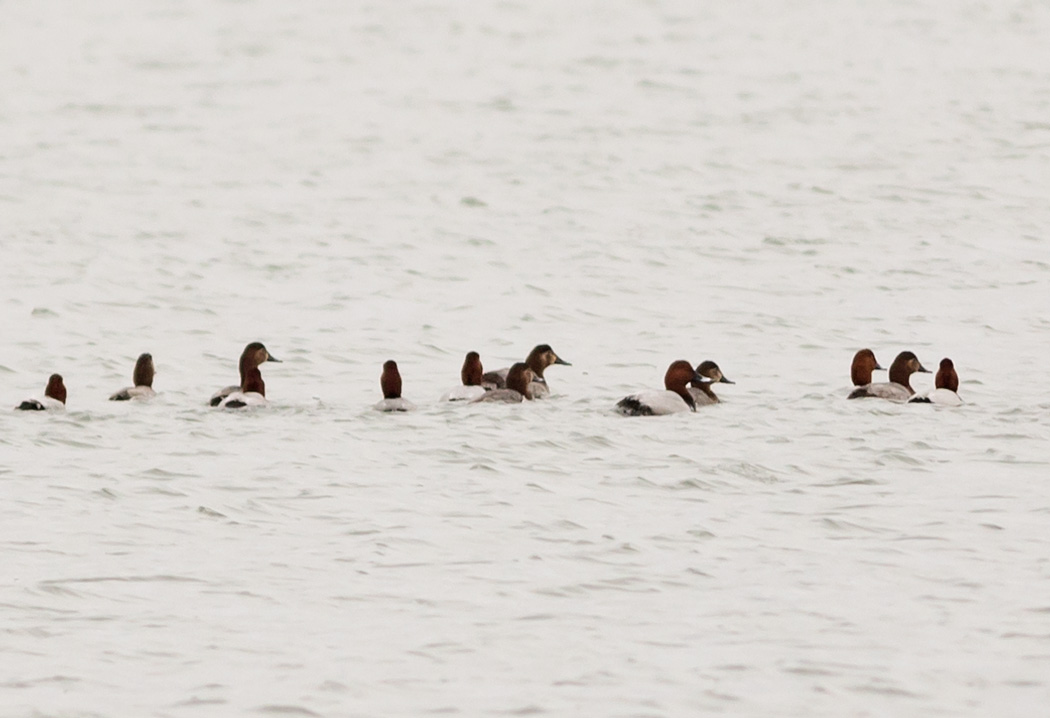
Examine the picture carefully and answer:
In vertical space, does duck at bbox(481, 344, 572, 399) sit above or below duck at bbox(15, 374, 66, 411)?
above

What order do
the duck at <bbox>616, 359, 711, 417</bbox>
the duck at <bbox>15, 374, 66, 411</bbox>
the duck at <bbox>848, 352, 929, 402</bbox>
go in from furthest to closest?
the duck at <bbox>848, 352, 929, 402</bbox> < the duck at <bbox>616, 359, 711, 417</bbox> < the duck at <bbox>15, 374, 66, 411</bbox>

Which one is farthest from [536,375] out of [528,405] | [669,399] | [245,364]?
[245,364]

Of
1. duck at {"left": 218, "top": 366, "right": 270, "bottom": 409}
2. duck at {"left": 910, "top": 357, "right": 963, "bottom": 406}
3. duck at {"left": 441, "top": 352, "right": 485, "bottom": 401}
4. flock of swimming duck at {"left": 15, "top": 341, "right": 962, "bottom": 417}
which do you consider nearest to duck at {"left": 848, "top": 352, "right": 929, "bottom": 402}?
flock of swimming duck at {"left": 15, "top": 341, "right": 962, "bottom": 417}

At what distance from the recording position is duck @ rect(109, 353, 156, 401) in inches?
740

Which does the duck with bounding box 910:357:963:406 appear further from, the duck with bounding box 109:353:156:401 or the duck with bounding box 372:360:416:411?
the duck with bounding box 109:353:156:401

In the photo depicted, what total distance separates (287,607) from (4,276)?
17.0 metres

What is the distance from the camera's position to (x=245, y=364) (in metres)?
19.2

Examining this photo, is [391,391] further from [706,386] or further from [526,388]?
[706,386]

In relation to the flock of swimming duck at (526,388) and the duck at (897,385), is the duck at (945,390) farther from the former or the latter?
the duck at (897,385)

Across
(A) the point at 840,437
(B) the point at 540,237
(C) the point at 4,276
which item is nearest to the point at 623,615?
(A) the point at 840,437

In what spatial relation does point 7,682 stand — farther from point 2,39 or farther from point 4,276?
point 2,39

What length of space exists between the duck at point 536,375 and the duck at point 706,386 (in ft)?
4.86

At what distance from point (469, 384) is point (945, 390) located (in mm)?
4687

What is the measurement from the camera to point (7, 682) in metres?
9.90
